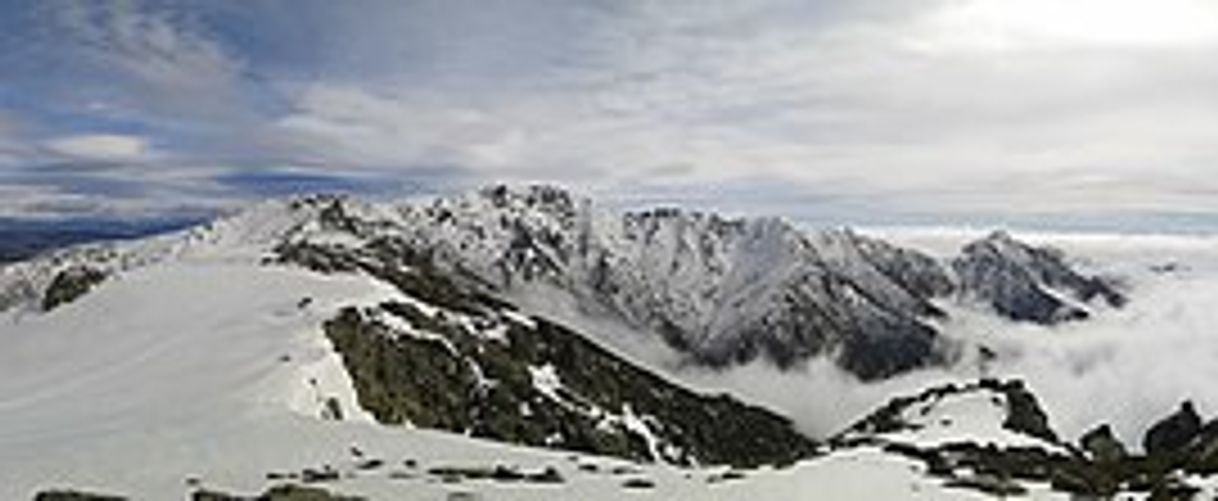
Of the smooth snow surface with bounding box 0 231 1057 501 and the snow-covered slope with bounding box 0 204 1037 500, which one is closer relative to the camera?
the snow-covered slope with bounding box 0 204 1037 500

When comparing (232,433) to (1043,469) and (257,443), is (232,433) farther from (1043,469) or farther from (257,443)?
(1043,469)

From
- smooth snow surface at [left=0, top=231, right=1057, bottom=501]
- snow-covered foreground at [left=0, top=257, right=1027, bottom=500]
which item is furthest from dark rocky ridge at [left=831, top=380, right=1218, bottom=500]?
snow-covered foreground at [left=0, top=257, right=1027, bottom=500]

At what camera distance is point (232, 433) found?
6062cm

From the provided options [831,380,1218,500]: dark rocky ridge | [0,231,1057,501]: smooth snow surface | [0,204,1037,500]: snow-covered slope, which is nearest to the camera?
[0,204,1037,500]: snow-covered slope

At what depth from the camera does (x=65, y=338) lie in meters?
148

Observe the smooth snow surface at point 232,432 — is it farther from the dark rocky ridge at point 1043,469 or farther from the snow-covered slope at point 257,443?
the dark rocky ridge at point 1043,469

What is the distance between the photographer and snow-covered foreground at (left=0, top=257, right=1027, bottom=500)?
154 feet

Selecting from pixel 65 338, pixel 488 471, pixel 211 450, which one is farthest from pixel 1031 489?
pixel 65 338

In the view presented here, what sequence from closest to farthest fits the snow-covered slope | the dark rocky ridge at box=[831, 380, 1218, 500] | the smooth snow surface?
the snow-covered slope, the smooth snow surface, the dark rocky ridge at box=[831, 380, 1218, 500]

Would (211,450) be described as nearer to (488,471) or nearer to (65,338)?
(488,471)

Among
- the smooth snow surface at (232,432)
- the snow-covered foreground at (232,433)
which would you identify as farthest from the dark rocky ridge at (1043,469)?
the snow-covered foreground at (232,433)

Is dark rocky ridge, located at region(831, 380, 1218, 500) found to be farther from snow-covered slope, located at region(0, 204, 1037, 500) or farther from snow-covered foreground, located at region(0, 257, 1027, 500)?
snow-covered slope, located at region(0, 204, 1037, 500)

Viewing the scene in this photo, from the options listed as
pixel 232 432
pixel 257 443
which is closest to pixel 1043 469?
pixel 257 443

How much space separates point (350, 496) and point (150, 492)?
7374 mm
